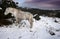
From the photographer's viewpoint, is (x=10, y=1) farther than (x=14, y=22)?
Yes

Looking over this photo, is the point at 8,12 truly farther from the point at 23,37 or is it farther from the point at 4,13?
the point at 23,37

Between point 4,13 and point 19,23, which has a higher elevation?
point 4,13

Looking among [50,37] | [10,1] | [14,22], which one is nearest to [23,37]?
[50,37]

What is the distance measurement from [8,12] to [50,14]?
14.0 m

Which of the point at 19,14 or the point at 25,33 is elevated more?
the point at 19,14

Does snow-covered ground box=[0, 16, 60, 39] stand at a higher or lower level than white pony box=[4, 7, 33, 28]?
lower

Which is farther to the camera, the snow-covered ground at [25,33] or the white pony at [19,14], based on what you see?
the white pony at [19,14]

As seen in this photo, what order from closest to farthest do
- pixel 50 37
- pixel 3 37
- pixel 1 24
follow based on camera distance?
pixel 3 37
pixel 50 37
pixel 1 24

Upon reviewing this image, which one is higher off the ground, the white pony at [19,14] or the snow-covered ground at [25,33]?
the white pony at [19,14]

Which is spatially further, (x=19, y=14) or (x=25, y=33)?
(x=19, y=14)

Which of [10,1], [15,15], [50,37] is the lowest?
[50,37]

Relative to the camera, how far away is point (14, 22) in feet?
42.3

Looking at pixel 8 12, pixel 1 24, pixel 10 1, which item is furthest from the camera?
pixel 10 1

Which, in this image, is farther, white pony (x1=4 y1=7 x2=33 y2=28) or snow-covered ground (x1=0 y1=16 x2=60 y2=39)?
white pony (x1=4 y1=7 x2=33 y2=28)
